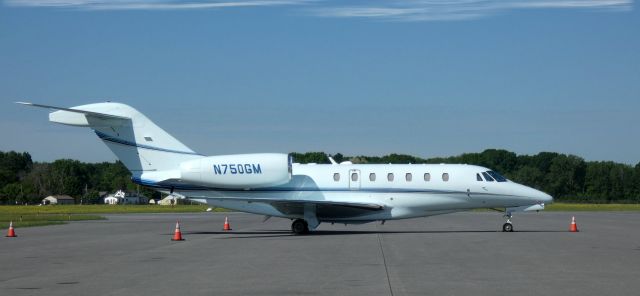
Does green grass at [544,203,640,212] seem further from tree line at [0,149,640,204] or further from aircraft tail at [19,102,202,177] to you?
aircraft tail at [19,102,202,177]

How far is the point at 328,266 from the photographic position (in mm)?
18375

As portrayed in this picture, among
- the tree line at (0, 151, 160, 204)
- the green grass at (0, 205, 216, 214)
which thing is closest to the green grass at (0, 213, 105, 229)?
the green grass at (0, 205, 216, 214)

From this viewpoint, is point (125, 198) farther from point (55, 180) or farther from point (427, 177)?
point (427, 177)

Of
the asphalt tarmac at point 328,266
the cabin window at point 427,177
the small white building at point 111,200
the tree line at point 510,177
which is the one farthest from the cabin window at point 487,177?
the small white building at point 111,200

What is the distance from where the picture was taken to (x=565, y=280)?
15.4 metres

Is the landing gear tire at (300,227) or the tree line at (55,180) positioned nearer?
the landing gear tire at (300,227)

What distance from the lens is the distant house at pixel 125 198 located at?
166 m

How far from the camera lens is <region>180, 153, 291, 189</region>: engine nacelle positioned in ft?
105

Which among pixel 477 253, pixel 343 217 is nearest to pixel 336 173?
pixel 343 217

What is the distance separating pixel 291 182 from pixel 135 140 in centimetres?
574

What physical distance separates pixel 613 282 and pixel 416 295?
3.80 meters

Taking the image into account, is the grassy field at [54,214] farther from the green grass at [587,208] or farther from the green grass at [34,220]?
the green grass at [587,208]

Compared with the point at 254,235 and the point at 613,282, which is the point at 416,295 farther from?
the point at 254,235

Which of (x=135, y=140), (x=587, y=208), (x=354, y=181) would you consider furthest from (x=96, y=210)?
(x=354, y=181)
